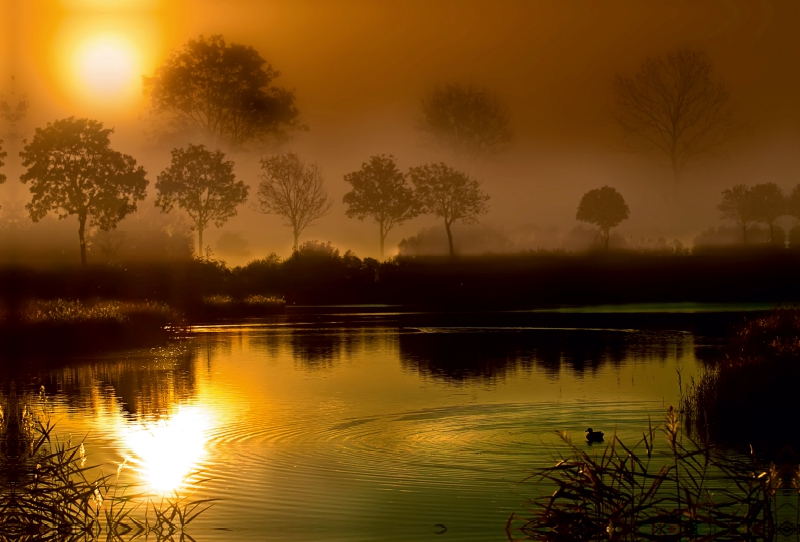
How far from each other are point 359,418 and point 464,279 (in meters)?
60.3

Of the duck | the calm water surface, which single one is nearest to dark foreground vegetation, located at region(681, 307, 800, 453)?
the calm water surface

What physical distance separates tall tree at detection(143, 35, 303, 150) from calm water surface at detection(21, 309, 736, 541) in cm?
3949

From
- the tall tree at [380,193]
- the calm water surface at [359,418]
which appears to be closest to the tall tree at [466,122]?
the tall tree at [380,193]

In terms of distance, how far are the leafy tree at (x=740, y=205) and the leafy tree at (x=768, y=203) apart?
0.40 metres

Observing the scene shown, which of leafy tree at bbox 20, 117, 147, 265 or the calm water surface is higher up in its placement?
leafy tree at bbox 20, 117, 147, 265

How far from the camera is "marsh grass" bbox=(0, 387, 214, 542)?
368 inches

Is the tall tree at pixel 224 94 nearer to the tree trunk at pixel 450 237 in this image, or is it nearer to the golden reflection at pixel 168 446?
the tree trunk at pixel 450 237

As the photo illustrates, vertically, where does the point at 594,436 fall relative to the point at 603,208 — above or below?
below

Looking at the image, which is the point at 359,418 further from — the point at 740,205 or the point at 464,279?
the point at 740,205

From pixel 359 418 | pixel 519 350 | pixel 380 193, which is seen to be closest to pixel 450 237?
pixel 380 193

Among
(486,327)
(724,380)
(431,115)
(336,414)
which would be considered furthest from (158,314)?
(431,115)

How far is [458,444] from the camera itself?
675 inches

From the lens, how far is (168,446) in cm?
1734

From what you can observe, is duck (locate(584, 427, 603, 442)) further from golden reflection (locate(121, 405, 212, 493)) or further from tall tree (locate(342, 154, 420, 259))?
tall tree (locate(342, 154, 420, 259))
